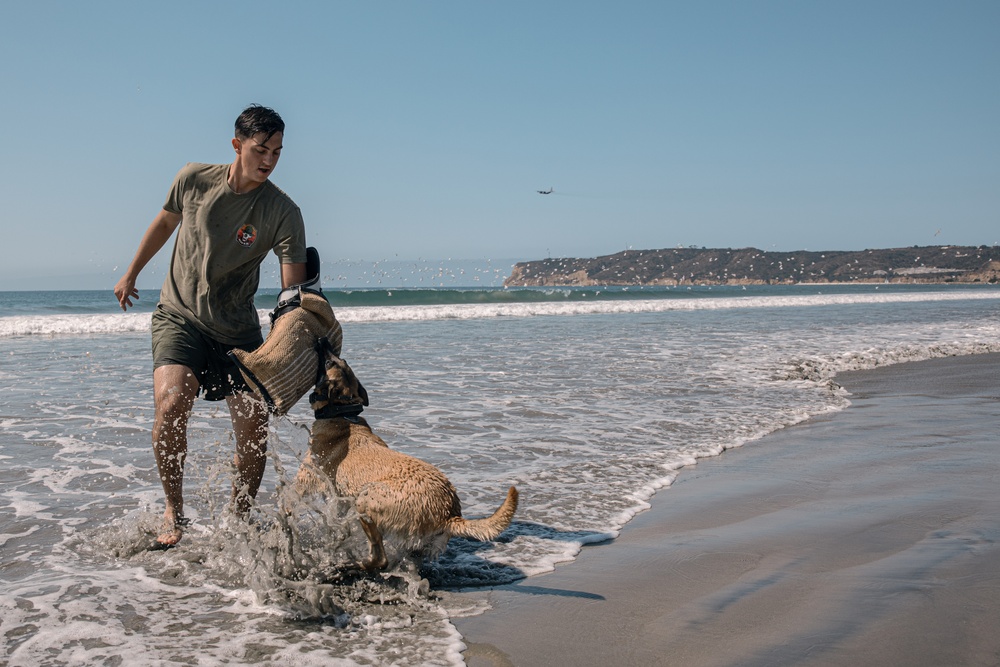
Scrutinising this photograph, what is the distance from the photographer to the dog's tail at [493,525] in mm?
2922

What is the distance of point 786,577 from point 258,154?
298cm

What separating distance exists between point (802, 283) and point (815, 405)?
104 metres

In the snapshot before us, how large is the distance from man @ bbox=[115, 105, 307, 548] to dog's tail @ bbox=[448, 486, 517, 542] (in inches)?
46.4

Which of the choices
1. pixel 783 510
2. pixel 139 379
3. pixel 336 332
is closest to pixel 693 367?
pixel 783 510

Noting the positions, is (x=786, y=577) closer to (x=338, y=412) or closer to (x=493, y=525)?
(x=493, y=525)

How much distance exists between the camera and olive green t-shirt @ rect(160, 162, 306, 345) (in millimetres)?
3580

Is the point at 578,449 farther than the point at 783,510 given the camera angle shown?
Yes

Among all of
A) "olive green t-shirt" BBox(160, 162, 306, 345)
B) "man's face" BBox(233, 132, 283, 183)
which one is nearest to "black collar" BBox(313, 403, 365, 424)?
"olive green t-shirt" BBox(160, 162, 306, 345)

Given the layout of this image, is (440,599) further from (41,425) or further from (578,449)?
(41,425)

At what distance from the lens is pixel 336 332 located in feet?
11.2

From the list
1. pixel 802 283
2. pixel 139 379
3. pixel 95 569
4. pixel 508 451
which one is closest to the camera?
pixel 95 569

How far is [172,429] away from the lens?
359cm

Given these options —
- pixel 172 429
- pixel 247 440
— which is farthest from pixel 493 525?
pixel 172 429

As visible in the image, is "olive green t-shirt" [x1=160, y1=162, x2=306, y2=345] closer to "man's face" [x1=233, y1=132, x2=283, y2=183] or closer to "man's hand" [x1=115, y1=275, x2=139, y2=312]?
"man's face" [x1=233, y1=132, x2=283, y2=183]
